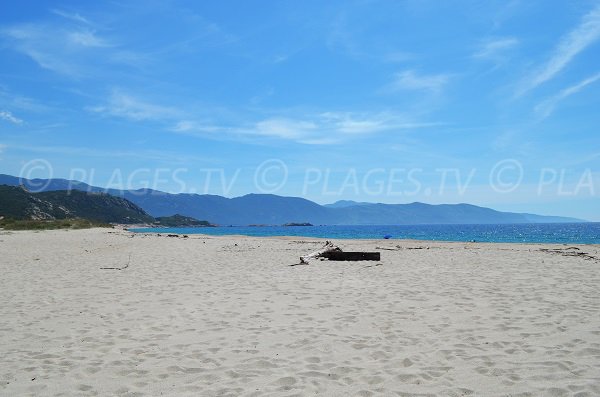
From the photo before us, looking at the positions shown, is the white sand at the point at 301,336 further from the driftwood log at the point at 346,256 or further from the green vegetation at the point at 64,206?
the green vegetation at the point at 64,206

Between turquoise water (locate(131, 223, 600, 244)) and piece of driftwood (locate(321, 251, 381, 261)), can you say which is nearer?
piece of driftwood (locate(321, 251, 381, 261))

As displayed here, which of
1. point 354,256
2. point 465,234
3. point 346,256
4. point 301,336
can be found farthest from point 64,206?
point 301,336

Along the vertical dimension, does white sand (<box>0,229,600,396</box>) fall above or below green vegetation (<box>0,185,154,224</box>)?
below

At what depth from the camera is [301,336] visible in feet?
23.3

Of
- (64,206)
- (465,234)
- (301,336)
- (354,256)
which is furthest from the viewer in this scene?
(64,206)

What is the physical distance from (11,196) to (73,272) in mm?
113342

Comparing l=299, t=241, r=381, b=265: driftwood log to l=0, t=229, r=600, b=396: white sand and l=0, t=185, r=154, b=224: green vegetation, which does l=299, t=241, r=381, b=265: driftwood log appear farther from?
l=0, t=185, r=154, b=224: green vegetation

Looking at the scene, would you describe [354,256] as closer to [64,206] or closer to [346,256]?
[346,256]

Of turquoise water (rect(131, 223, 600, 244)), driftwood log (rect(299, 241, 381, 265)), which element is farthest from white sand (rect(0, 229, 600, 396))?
turquoise water (rect(131, 223, 600, 244))

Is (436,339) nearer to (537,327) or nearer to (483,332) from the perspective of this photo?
(483,332)

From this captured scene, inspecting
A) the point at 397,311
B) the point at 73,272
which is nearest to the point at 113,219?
the point at 73,272

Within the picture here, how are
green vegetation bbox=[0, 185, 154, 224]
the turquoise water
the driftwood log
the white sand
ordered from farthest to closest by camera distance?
green vegetation bbox=[0, 185, 154, 224] → the turquoise water → the driftwood log → the white sand

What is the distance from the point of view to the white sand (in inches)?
199

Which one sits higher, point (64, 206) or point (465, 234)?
point (64, 206)
